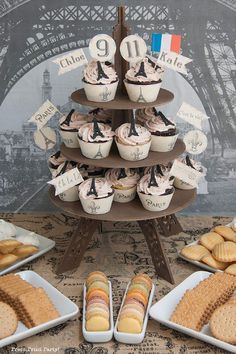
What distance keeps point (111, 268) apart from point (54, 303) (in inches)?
11.6

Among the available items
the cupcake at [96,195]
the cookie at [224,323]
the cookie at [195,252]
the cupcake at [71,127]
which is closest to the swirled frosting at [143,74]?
the cupcake at [71,127]

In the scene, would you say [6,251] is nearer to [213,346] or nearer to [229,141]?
[213,346]

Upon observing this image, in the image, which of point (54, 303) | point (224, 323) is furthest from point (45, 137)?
point (224, 323)

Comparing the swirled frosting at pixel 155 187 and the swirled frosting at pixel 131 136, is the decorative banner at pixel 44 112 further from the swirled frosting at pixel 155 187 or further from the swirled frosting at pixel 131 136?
the swirled frosting at pixel 155 187

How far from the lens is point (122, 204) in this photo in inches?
74.0

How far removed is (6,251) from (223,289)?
0.72m

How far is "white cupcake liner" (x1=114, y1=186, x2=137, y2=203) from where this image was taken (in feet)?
6.10

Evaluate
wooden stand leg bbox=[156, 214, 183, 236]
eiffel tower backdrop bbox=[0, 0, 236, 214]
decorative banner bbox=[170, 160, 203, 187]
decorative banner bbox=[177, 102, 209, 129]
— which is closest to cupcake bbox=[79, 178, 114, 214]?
decorative banner bbox=[170, 160, 203, 187]

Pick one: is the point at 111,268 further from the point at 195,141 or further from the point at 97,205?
the point at 195,141

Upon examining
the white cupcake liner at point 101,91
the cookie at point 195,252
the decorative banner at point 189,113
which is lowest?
the cookie at point 195,252

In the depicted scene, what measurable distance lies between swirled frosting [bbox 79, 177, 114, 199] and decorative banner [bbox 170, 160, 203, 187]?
20cm

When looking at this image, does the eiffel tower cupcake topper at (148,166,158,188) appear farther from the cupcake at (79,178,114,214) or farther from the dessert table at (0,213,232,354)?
the dessert table at (0,213,232,354)

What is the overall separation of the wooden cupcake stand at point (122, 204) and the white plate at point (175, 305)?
7cm

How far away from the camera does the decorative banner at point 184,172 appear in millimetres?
1831
